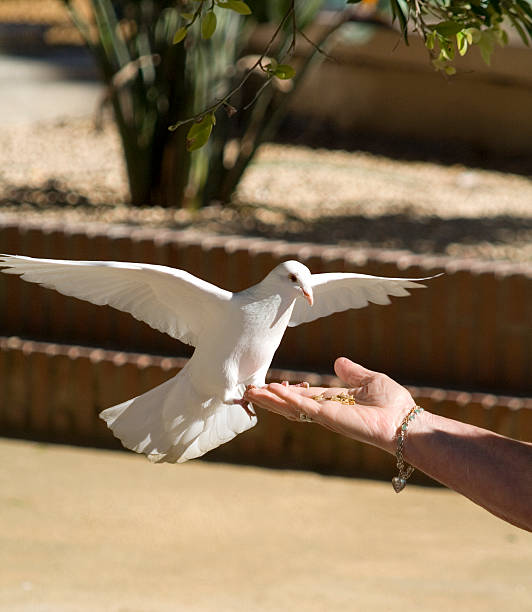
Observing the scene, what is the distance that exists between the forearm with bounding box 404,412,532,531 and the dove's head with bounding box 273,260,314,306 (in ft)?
1.82

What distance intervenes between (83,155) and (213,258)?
125 inches

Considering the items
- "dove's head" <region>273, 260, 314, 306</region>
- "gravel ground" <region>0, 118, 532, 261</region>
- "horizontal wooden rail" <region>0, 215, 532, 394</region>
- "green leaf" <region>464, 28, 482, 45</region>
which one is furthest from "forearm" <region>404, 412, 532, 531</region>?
"gravel ground" <region>0, 118, 532, 261</region>

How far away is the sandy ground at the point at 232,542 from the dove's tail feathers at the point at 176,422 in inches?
57.8

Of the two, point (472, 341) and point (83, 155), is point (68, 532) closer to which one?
point (472, 341)

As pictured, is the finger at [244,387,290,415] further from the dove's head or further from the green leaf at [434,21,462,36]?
the green leaf at [434,21,462,36]

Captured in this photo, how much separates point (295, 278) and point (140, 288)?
18.6 inches

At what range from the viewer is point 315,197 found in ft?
23.3

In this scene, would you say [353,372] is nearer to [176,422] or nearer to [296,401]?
[296,401]

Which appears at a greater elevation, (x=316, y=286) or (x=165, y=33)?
(x=165, y=33)

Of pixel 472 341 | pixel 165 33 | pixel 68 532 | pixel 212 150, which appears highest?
pixel 165 33

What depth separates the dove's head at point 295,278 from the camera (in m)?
2.27

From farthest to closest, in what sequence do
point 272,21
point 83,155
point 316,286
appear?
1. point 272,21
2. point 83,155
3. point 316,286

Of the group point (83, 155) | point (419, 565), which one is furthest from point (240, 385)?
point (83, 155)

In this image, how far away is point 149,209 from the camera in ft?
21.3
